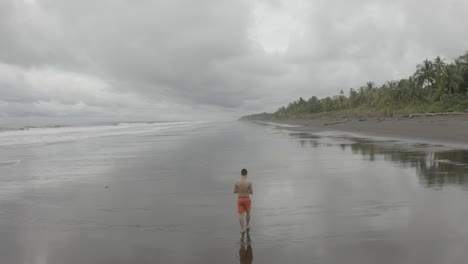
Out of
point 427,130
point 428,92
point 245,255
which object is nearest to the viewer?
point 245,255

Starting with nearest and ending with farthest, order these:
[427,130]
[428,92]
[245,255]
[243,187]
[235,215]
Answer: [245,255]
[243,187]
[235,215]
[427,130]
[428,92]

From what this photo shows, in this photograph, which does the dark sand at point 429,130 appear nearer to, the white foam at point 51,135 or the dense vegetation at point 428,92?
the dense vegetation at point 428,92

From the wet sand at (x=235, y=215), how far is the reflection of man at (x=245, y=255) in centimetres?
4

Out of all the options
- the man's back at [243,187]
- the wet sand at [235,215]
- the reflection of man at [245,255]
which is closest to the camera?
the reflection of man at [245,255]

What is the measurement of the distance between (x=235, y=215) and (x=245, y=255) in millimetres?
3081

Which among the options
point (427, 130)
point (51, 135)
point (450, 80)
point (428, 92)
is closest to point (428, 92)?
point (428, 92)

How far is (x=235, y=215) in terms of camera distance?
35.5ft

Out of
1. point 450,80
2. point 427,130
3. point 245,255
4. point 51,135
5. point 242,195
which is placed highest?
point 450,80

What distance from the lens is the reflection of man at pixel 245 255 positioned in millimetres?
7480

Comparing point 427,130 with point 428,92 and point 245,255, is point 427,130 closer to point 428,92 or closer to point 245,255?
point 245,255

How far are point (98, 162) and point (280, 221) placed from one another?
1811cm

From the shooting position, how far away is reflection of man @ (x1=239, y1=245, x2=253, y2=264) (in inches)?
295

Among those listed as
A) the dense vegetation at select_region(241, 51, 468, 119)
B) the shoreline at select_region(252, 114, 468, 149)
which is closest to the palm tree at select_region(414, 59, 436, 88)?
the dense vegetation at select_region(241, 51, 468, 119)

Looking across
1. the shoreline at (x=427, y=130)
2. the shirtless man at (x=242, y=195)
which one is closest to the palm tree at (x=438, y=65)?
the shoreline at (x=427, y=130)
